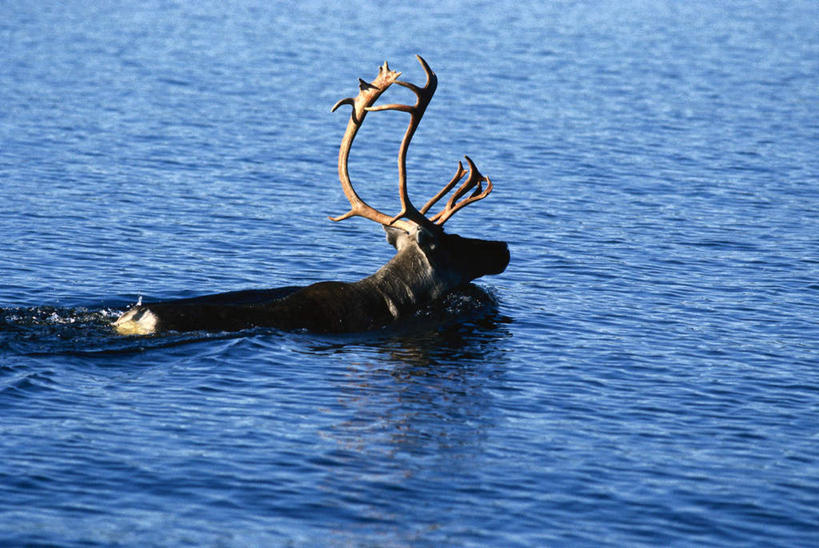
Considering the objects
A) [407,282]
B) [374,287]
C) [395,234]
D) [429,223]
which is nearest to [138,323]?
[374,287]

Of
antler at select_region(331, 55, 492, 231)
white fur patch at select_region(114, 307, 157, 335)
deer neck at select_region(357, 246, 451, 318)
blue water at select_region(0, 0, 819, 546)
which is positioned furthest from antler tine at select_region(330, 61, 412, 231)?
white fur patch at select_region(114, 307, 157, 335)

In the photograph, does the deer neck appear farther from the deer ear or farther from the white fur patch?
the white fur patch

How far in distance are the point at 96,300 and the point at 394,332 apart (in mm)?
3306

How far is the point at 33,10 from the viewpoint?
46.4 m

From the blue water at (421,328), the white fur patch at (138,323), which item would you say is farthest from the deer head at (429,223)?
the white fur patch at (138,323)

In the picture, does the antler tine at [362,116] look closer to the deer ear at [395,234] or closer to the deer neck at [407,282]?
the deer ear at [395,234]

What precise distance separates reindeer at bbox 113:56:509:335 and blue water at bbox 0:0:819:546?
0.68 ft

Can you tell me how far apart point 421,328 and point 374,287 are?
24.9 inches

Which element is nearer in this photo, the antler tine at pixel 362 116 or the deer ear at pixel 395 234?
the antler tine at pixel 362 116

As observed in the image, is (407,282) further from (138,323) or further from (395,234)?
(138,323)

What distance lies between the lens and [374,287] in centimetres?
1284

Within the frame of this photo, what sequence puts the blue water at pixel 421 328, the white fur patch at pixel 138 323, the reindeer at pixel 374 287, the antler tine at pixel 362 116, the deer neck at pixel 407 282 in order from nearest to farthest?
the blue water at pixel 421 328 → the white fur patch at pixel 138 323 → the reindeer at pixel 374 287 → the antler tine at pixel 362 116 → the deer neck at pixel 407 282

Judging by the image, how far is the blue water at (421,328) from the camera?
878 centimetres

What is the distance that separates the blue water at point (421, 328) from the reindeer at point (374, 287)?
207mm
